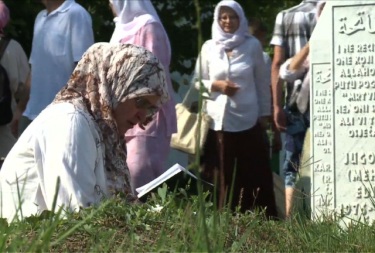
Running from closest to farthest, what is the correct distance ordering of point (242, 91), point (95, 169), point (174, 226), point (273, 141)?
point (174, 226) → point (95, 169) → point (242, 91) → point (273, 141)

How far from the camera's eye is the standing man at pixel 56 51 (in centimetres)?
915

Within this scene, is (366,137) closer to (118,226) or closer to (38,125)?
(38,125)

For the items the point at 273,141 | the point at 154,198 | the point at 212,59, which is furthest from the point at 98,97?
the point at 273,141

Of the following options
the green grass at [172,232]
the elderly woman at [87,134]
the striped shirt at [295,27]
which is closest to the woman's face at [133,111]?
the elderly woman at [87,134]

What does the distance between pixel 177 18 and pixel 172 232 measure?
10.3 meters

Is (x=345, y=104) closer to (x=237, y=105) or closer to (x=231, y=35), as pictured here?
(x=237, y=105)

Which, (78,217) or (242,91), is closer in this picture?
(78,217)

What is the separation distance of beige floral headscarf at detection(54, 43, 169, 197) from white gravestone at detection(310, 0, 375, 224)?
88.9 inches

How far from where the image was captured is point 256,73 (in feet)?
31.4

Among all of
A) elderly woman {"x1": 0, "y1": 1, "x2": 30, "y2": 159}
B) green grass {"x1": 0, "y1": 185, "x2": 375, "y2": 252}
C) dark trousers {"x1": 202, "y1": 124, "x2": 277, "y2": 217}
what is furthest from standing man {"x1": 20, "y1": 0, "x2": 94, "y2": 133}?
green grass {"x1": 0, "y1": 185, "x2": 375, "y2": 252}

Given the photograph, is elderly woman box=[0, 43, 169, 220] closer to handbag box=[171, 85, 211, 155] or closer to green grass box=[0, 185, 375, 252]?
green grass box=[0, 185, 375, 252]

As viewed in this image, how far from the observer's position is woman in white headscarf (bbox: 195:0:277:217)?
943 cm

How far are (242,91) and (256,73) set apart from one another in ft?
0.58

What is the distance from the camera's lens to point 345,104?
789cm
